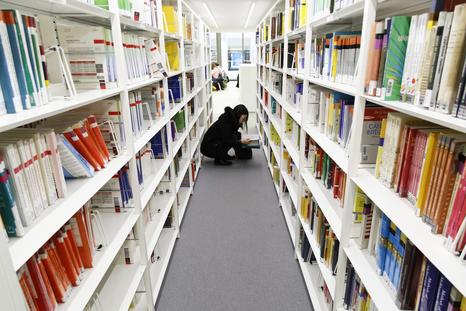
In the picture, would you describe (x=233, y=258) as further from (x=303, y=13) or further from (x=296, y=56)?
(x=303, y=13)

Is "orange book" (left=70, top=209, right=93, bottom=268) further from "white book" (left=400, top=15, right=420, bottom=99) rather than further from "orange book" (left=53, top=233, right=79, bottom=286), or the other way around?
"white book" (left=400, top=15, right=420, bottom=99)

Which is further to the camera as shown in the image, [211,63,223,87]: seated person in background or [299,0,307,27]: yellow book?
[211,63,223,87]: seated person in background

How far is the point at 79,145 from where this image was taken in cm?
136

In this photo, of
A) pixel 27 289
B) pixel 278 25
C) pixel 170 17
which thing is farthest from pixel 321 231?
pixel 278 25

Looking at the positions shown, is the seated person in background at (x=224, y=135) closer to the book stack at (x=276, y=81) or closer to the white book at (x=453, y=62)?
the book stack at (x=276, y=81)

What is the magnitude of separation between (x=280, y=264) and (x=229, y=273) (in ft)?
1.45

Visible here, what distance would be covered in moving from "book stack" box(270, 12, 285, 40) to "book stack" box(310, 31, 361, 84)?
1.51 metres

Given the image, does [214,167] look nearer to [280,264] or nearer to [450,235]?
[280,264]

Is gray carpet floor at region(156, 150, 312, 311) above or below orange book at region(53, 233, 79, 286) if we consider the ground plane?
below

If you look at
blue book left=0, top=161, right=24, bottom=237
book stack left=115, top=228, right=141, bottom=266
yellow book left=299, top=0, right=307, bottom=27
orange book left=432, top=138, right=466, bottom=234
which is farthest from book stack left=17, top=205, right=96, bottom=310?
yellow book left=299, top=0, right=307, bottom=27

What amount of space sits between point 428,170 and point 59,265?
1.33m

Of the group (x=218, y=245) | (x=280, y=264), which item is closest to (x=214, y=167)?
(x=218, y=245)

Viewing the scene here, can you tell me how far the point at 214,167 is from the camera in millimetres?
4895

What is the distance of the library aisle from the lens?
2.22 meters
